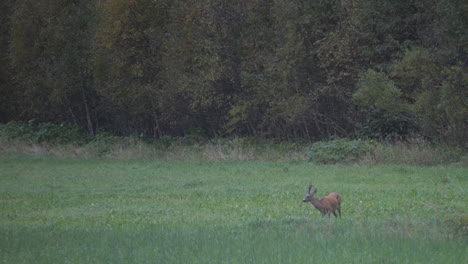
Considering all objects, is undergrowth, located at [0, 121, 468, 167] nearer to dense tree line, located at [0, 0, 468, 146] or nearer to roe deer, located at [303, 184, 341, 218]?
dense tree line, located at [0, 0, 468, 146]

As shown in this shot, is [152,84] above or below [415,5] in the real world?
below

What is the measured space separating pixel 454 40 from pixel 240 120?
11.4 m

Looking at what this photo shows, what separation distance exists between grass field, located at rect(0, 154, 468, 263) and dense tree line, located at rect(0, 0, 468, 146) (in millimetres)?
4771

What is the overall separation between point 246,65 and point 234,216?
696 inches

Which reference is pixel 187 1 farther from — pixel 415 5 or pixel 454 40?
pixel 454 40

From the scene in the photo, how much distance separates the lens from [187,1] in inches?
1185

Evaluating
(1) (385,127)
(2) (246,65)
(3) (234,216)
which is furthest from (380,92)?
(3) (234,216)

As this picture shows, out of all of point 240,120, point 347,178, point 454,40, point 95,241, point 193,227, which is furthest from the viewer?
point 240,120

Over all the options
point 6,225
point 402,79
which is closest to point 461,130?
point 402,79

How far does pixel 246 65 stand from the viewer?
28.8 meters

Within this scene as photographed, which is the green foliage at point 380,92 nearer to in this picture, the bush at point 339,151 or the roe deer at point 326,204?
the bush at point 339,151

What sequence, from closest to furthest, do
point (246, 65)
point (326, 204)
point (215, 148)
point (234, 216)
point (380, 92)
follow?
point (326, 204) → point (234, 216) → point (380, 92) → point (215, 148) → point (246, 65)

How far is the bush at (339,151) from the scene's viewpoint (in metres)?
22.5

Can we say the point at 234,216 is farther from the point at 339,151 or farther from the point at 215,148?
the point at 215,148
